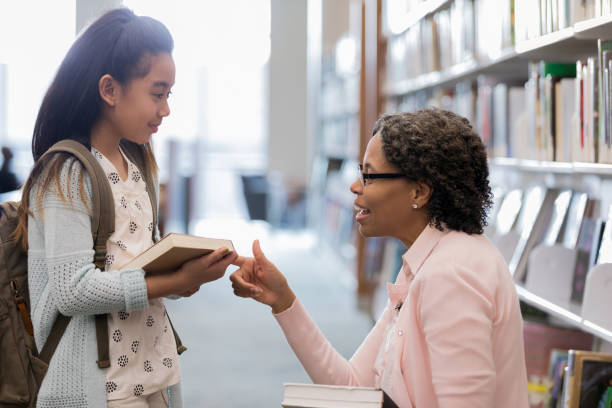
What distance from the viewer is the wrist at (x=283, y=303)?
1.41 meters

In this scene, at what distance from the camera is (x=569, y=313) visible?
188 centimetres

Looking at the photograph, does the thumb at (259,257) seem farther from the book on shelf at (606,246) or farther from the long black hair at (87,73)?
the book on shelf at (606,246)

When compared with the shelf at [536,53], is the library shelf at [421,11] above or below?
above

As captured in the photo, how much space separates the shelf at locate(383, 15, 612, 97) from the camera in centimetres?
174

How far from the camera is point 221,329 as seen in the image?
13.5 feet

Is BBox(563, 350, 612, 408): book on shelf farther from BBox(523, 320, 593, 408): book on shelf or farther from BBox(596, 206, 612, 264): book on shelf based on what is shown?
BBox(523, 320, 593, 408): book on shelf

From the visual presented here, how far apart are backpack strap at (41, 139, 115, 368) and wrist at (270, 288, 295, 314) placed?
0.37 meters

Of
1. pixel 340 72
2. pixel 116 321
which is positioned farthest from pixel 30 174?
pixel 340 72

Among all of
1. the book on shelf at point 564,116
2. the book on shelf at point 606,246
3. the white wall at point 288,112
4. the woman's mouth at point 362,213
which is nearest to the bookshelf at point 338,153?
the white wall at point 288,112

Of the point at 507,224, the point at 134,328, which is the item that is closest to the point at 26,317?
the point at 134,328

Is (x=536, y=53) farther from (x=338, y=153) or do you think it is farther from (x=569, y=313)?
(x=338, y=153)

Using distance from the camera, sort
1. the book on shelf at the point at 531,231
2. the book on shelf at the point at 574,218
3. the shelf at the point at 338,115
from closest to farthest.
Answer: the book on shelf at the point at 574,218 → the book on shelf at the point at 531,231 → the shelf at the point at 338,115

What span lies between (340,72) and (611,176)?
409cm

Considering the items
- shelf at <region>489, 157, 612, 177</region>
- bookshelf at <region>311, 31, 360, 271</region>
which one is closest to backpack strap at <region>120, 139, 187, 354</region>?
shelf at <region>489, 157, 612, 177</region>
